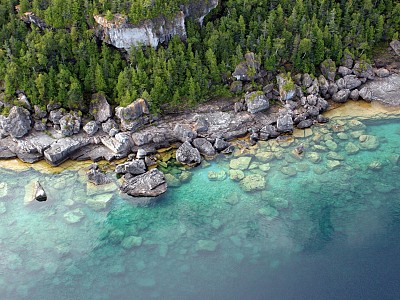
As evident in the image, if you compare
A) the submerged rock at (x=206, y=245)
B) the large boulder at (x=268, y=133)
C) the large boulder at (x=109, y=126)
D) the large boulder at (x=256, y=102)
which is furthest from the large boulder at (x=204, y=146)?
the submerged rock at (x=206, y=245)

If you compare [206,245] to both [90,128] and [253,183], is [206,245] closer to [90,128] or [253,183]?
[253,183]

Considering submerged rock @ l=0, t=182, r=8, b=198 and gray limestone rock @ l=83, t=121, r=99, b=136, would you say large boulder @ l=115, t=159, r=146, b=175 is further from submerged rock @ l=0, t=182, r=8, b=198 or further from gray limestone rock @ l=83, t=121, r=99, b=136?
submerged rock @ l=0, t=182, r=8, b=198

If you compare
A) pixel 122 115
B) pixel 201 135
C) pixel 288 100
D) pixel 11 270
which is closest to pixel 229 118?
pixel 201 135

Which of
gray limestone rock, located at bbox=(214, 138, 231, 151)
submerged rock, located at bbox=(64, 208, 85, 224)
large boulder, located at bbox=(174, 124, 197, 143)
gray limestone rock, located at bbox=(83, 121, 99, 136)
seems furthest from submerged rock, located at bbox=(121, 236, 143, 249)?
gray limestone rock, located at bbox=(83, 121, 99, 136)

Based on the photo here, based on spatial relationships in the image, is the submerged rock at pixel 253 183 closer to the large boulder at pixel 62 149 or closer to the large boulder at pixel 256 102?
the large boulder at pixel 256 102

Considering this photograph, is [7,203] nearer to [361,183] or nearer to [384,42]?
[361,183]

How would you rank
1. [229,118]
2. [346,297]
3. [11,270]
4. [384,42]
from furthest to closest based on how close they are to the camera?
[384,42] → [229,118] → [11,270] → [346,297]
